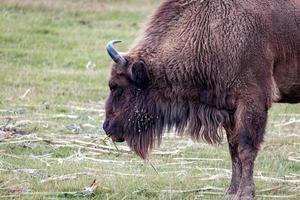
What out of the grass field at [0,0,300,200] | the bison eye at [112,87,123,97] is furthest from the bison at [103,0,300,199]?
the grass field at [0,0,300,200]

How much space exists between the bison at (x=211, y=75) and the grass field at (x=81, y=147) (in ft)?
1.66

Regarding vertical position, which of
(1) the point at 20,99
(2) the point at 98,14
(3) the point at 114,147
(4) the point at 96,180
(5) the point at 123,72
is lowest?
(2) the point at 98,14

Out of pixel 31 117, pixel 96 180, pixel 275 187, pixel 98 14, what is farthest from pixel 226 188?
pixel 98 14

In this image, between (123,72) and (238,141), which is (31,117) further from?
(238,141)

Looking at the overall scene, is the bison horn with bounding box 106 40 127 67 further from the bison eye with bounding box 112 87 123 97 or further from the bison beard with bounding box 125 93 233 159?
the bison beard with bounding box 125 93 233 159

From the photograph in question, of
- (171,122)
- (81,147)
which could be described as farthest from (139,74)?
(81,147)

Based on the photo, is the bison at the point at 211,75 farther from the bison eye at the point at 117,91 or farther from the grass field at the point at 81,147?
the grass field at the point at 81,147

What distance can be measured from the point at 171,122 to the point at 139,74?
688mm

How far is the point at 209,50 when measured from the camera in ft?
27.6

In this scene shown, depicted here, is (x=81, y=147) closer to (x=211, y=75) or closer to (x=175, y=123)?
(x=175, y=123)

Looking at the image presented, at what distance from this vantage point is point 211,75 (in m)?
8.43

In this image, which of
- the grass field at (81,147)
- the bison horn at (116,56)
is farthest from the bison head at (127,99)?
the grass field at (81,147)

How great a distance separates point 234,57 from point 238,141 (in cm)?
87

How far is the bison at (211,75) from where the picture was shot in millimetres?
8312
